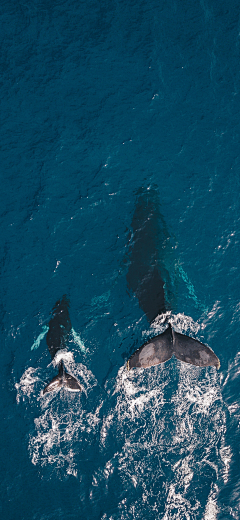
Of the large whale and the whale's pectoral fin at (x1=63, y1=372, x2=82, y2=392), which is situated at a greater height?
the large whale

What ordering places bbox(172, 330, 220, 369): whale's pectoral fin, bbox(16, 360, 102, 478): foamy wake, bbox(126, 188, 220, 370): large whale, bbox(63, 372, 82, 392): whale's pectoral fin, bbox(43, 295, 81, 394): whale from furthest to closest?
1. bbox(16, 360, 102, 478): foamy wake
2. bbox(43, 295, 81, 394): whale
3. bbox(63, 372, 82, 392): whale's pectoral fin
4. bbox(126, 188, 220, 370): large whale
5. bbox(172, 330, 220, 369): whale's pectoral fin

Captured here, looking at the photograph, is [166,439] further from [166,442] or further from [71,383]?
[71,383]

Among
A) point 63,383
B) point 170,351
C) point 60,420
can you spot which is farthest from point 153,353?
point 60,420

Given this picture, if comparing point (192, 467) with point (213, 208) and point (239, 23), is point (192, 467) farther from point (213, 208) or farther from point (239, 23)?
point (239, 23)

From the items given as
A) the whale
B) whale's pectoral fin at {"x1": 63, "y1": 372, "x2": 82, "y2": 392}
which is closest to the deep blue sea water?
the whale

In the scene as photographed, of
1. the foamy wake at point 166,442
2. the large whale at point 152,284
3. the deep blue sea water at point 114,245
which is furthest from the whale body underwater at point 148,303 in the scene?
the foamy wake at point 166,442

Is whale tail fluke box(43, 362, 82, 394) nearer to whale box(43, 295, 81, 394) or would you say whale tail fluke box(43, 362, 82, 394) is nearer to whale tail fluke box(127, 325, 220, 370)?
whale box(43, 295, 81, 394)
